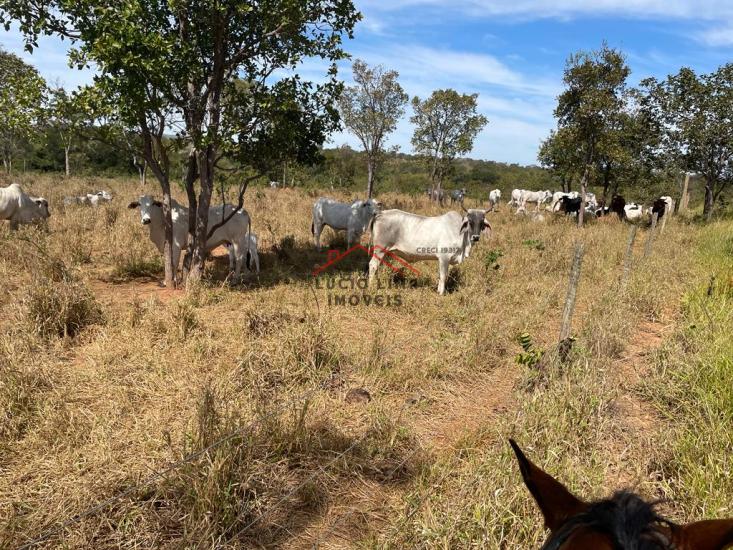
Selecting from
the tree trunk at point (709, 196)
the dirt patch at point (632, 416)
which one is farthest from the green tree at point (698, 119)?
the dirt patch at point (632, 416)

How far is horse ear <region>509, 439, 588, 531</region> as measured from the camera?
3.80ft

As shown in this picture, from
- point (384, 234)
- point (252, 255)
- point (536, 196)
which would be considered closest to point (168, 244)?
point (252, 255)

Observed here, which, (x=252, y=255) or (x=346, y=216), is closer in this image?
(x=252, y=255)

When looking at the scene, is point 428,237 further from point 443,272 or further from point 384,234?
point 384,234

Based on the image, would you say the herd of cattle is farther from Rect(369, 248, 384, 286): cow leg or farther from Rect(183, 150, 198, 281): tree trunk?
Rect(183, 150, 198, 281): tree trunk

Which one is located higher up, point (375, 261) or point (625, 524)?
point (625, 524)

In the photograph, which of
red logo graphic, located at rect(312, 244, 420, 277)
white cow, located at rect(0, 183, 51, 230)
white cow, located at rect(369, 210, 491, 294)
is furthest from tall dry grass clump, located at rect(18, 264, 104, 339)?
white cow, located at rect(0, 183, 51, 230)

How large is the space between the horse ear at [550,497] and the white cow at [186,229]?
7404 mm

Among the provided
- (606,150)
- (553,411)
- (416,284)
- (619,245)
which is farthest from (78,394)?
(606,150)

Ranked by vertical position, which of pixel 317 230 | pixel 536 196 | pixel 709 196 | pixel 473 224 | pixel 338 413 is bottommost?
pixel 338 413

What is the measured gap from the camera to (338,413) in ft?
12.8

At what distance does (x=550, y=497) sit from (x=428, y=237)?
24.0 ft

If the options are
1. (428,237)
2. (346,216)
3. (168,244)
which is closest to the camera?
(168,244)

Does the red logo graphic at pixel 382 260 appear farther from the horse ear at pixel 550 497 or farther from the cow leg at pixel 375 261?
the horse ear at pixel 550 497
